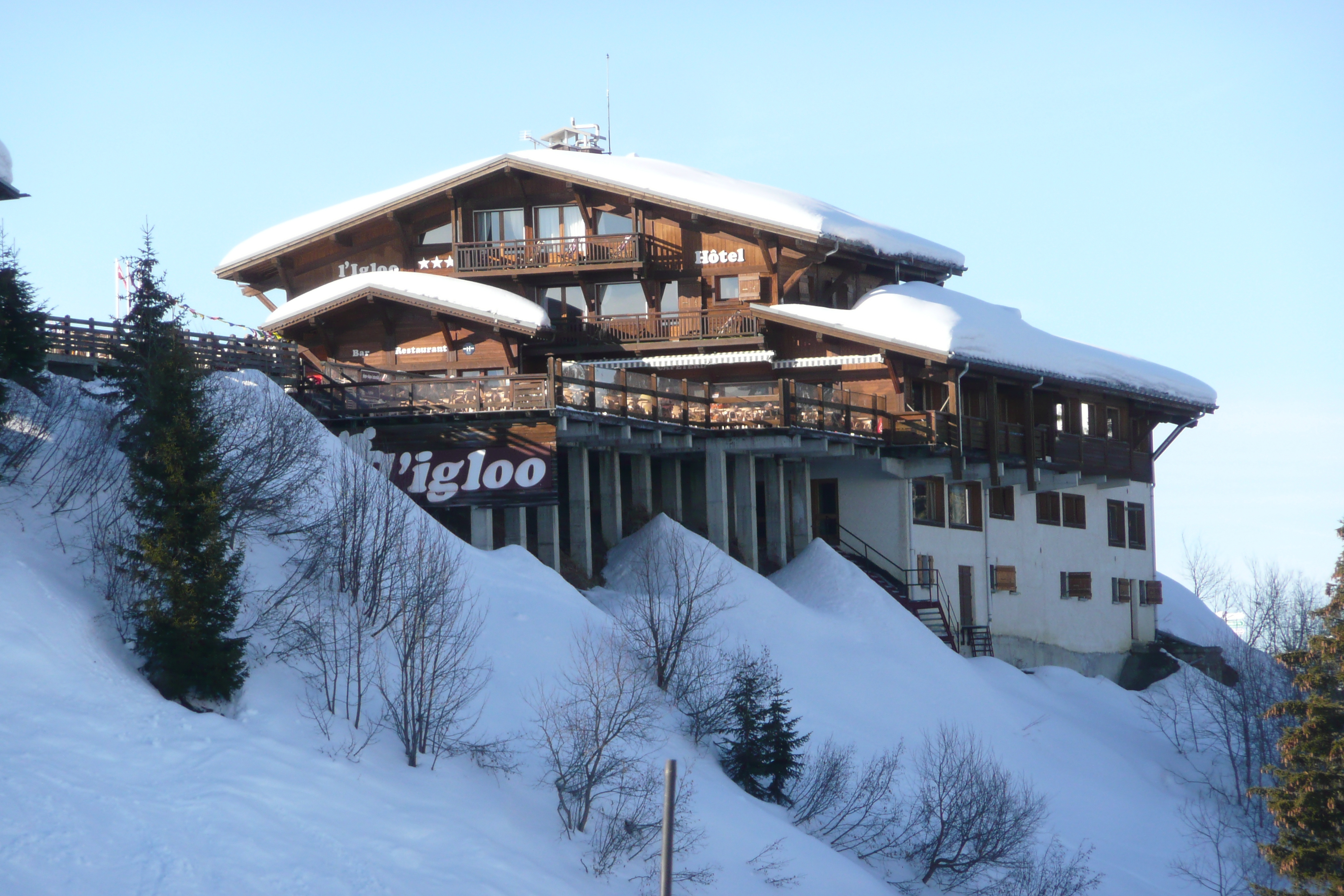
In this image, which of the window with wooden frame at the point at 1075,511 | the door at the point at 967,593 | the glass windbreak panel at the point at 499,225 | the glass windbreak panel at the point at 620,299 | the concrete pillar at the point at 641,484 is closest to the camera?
the concrete pillar at the point at 641,484

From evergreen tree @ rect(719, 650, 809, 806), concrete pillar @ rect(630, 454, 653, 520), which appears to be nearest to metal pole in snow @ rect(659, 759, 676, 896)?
evergreen tree @ rect(719, 650, 809, 806)

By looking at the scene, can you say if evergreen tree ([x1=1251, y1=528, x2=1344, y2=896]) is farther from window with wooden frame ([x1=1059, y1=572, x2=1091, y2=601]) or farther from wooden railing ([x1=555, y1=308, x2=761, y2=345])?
wooden railing ([x1=555, y1=308, x2=761, y2=345])

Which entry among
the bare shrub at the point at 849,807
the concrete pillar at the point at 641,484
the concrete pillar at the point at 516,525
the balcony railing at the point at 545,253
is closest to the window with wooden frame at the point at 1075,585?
the concrete pillar at the point at 641,484

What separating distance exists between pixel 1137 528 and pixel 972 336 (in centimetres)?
1479

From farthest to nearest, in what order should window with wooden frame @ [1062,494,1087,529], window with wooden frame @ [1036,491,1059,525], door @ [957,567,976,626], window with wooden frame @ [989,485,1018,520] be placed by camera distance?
1. window with wooden frame @ [1062,494,1087,529]
2. window with wooden frame @ [1036,491,1059,525]
3. window with wooden frame @ [989,485,1018,520]
4. door @ [957,567,976,626]

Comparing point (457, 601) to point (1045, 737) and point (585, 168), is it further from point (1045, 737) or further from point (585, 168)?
point (585, 168)

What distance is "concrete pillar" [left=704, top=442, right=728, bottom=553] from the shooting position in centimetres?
3609

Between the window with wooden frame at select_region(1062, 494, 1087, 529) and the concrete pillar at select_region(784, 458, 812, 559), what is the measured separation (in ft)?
36.6

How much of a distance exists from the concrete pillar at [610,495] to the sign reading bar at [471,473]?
3.62 metres

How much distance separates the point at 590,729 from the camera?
72.3 feet

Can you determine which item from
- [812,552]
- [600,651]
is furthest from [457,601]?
[812,552]

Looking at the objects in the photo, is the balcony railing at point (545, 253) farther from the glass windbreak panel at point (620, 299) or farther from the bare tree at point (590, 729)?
the bare tree at point (590, 729)

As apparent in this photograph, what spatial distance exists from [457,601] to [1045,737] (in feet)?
55.8

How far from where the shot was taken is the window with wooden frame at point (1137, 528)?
50500mm
